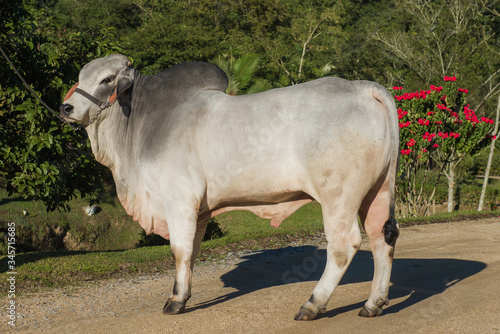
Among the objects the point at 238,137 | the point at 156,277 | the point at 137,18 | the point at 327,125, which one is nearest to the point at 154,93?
the point at 238,137

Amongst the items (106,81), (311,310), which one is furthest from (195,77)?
(311,310)

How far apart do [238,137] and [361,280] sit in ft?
8.78

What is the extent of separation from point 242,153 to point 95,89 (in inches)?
55.3

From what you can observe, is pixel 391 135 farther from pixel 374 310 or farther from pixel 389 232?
pixel 374 310

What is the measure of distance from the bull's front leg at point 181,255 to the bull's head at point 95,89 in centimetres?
117

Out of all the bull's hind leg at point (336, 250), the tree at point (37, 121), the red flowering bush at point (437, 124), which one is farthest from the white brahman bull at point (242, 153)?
the red flowering bush at point (437, 124)

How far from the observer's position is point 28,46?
7398 millimetres

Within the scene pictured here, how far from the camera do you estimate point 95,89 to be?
4914 mm

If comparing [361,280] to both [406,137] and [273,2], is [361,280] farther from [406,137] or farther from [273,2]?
[273,2]

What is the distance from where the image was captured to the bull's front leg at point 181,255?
15.7ft

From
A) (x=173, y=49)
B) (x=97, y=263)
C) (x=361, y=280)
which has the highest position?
(x=173, y=49)

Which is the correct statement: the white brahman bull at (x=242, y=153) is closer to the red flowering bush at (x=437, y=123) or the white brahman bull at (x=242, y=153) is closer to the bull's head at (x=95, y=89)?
A: the bull's head at (x=95, y=89)

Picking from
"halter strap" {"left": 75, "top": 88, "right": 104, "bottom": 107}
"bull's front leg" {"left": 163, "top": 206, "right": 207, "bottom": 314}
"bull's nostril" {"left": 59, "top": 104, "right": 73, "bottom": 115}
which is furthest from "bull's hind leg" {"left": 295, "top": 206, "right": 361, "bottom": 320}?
"bull's nostril" {"left": 59, "top": 104, "right": 73, "bottom": 115}

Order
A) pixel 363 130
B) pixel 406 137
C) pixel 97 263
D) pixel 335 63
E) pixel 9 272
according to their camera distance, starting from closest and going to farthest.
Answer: pixel 363 130, pixel 9 272, pixel 97 263, pixel 406 137, pixel 335 63
